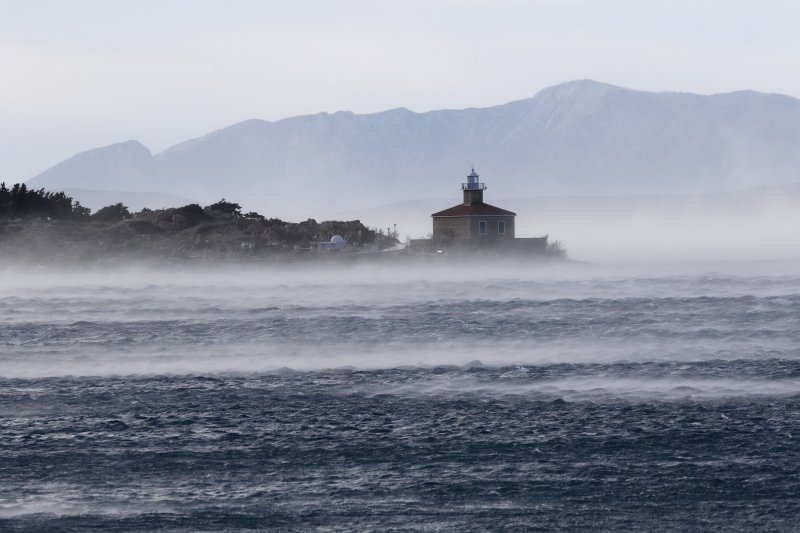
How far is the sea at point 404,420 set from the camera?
2164 cm

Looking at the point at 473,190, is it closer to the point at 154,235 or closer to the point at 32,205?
the point at 154,235

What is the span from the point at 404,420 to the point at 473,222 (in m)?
72.7

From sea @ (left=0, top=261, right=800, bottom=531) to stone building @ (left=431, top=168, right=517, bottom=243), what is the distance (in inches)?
1520

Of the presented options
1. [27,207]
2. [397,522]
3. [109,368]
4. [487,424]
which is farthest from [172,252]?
[397,522]

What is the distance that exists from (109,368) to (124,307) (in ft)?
91.3

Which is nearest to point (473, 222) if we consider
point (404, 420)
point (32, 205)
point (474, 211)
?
point (474, 211)

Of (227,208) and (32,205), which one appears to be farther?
(227,208)

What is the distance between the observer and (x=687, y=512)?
21.3m

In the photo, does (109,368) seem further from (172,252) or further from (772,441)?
(172,252)

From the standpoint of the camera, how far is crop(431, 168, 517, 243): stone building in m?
102

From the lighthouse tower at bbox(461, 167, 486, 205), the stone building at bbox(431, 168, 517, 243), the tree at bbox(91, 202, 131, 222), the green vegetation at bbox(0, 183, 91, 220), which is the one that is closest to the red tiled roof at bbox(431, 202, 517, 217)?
the stone building at bbox(431, 168, 517, 243)

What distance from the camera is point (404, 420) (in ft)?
98.3

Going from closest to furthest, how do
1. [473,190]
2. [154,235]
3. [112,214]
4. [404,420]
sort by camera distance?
[404,420], [473,190], [154,235], [112,214]

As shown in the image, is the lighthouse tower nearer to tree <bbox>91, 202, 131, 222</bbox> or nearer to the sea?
tree <bbox>91, 202, 131, 222</bbox>
